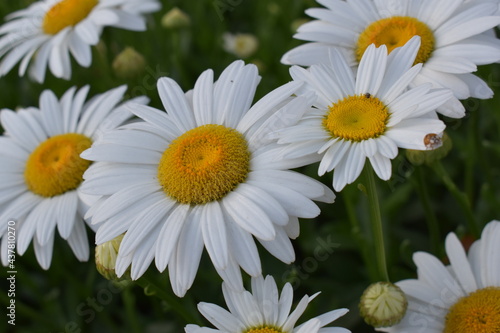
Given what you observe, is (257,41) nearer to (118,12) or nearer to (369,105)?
(118,12)

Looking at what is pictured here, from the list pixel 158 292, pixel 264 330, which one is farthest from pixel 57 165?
pixel 264 330

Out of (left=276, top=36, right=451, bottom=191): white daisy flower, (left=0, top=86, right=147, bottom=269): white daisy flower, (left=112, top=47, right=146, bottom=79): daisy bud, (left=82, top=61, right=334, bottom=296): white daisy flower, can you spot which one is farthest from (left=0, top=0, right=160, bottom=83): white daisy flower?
(left=276, top=36, right=451, bottom=191): white daisy flower

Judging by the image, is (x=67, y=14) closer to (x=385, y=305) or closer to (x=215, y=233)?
(x=215, y=233)

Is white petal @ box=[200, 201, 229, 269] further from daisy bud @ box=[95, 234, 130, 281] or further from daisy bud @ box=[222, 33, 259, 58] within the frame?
daisy bud @ box=[222, 33, 259, 58]

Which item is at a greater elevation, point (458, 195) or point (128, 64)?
point (128, 64)

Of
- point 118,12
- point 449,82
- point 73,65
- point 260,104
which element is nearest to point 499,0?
point 449,82
